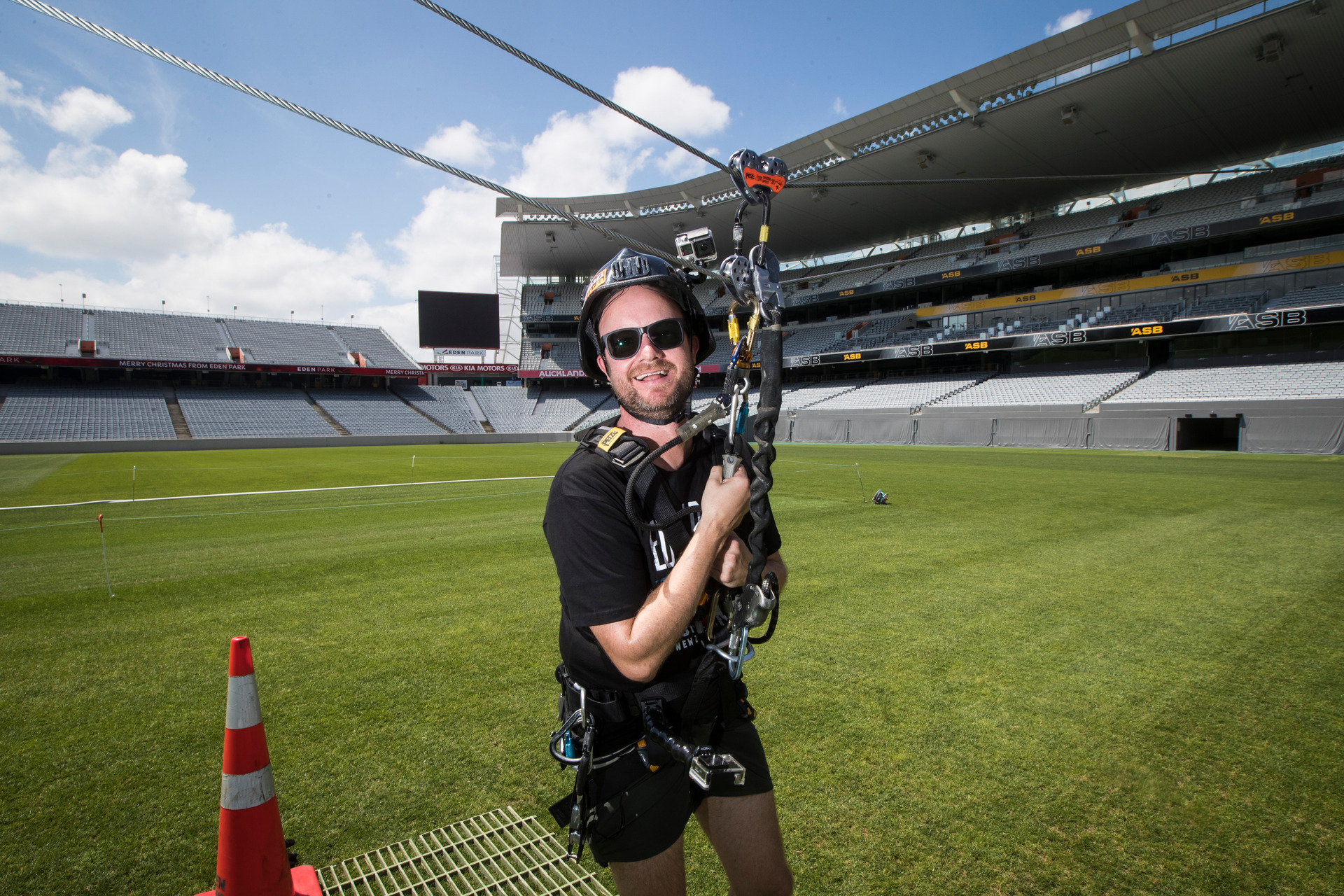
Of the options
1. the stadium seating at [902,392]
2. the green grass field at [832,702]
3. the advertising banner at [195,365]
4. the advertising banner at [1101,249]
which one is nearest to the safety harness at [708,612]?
the green grass field at [832,702]

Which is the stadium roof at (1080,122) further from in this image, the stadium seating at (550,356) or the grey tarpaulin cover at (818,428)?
the stadium seating at (550,356)

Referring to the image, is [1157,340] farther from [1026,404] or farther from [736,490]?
[736,490]

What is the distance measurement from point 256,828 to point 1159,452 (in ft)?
103

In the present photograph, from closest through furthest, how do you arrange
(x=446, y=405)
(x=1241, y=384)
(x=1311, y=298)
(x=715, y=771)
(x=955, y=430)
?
1. (x=715, y=771)
2. (x=1241, y=384)
3. (x=1311, y=298)
4. (x=955, y=430)
5. (x=446, y=405)

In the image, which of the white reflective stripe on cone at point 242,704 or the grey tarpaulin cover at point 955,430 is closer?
the white reflective stripe on cone at point 242,704

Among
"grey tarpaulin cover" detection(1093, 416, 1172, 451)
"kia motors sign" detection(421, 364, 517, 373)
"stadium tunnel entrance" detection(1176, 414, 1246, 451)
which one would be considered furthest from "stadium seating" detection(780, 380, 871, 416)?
"kia motors sign" detection(421, 364, 517, 373)

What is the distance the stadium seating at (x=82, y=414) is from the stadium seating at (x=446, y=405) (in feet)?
57.7

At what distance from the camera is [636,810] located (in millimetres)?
1697

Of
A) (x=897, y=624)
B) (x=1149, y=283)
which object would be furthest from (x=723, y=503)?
(x=1149, y=283)

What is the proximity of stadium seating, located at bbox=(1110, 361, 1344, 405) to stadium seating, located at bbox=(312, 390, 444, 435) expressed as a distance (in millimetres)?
45730

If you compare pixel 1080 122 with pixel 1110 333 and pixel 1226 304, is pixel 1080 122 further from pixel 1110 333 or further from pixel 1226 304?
pixel 1226 304

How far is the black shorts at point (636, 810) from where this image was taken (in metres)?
1.69

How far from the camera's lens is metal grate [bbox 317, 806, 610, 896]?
97.7 inches

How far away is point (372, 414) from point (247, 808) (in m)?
54.5
